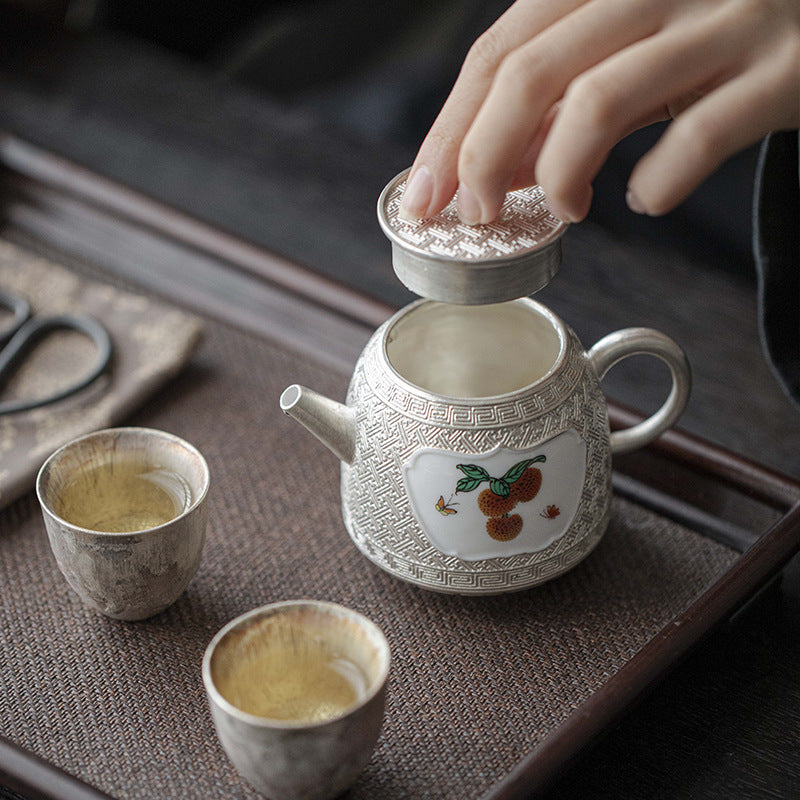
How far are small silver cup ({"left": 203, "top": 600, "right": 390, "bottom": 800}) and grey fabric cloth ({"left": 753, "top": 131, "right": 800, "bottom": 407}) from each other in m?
0.34

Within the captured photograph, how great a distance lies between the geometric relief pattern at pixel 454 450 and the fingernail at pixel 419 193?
8 centimetres

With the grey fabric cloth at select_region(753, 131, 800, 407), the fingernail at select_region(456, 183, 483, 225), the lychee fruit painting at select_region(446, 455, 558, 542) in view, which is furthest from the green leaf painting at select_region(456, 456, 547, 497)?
the grey fabric cloth at select_region(753, 131, 800, 407)

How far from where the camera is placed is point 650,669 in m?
0.46

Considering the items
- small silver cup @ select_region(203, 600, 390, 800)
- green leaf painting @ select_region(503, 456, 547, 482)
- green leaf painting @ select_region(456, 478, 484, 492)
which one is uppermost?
green leaf painting @ select_region(503, 456, 547, 482)

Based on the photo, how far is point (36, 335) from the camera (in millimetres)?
692

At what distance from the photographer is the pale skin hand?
0.39 m

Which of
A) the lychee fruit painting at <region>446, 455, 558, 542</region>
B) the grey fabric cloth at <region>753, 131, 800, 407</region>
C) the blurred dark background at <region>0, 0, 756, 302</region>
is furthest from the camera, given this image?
the blurred dark background at <region>0, 0, 756, 302</region>

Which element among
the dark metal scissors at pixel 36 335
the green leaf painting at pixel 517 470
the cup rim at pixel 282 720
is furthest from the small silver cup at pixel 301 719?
the dark metal scissors at pixel 36 335

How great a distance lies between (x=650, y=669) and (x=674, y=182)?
8.1 inches

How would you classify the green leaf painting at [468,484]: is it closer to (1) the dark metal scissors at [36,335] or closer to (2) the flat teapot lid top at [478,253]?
(2) the flat teapot lid top at [478,253]

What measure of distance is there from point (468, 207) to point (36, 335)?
0.36 m

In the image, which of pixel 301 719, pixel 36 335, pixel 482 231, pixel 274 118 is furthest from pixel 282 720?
pixel 274 118

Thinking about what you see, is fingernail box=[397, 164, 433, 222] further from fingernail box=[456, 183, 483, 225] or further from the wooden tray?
the wooden tray

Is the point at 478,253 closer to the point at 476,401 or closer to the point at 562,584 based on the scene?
the point at 476,401
